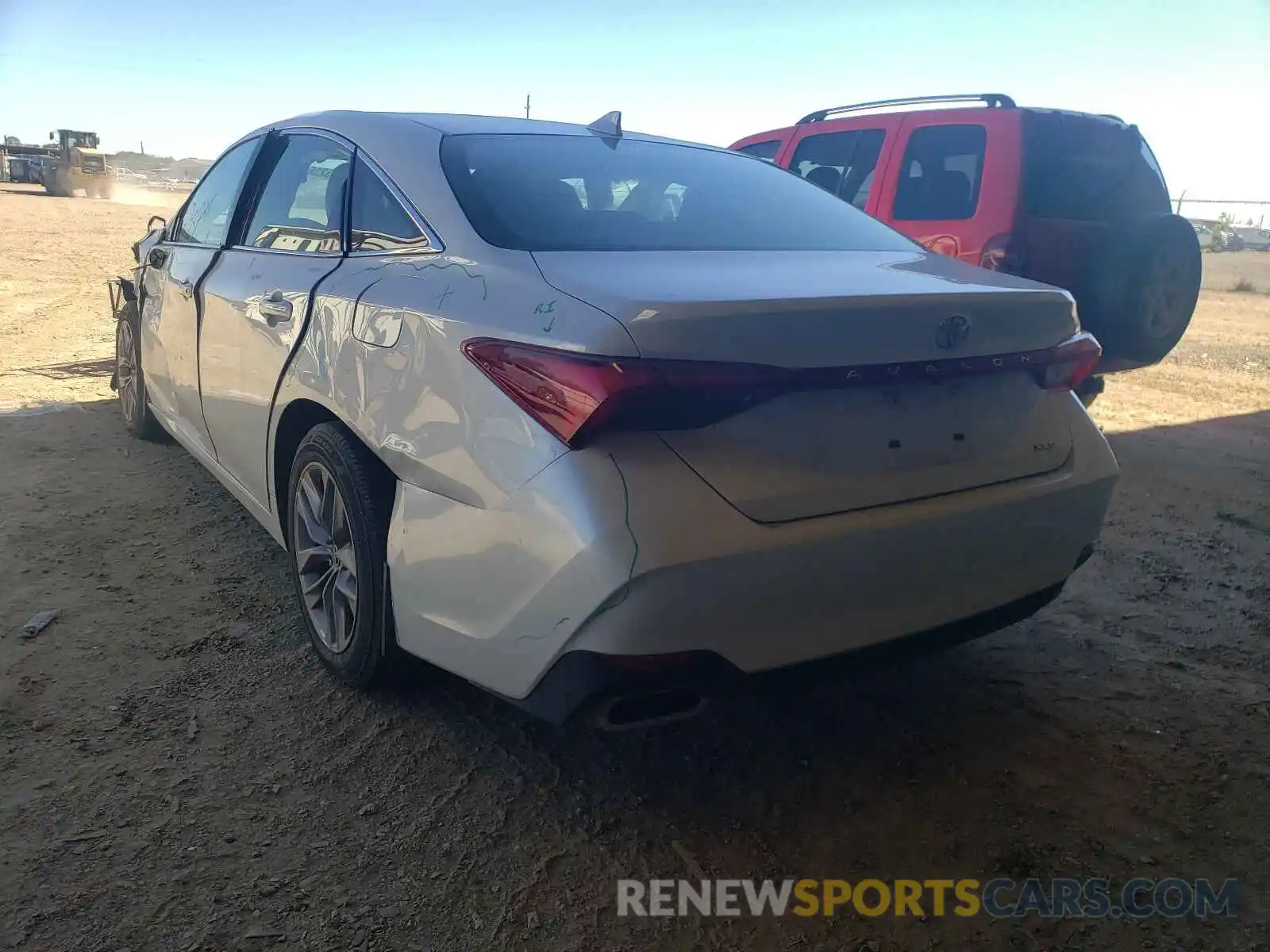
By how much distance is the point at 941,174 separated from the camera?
549cm

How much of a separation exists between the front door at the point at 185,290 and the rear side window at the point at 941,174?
3571 mm

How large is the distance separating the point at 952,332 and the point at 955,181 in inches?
148

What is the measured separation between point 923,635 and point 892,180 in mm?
4286

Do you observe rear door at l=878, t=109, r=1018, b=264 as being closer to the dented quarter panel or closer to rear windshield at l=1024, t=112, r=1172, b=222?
rear windshield at l=1024, t=112, r=1172, b=222

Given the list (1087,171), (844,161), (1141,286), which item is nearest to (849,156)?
(844,161)

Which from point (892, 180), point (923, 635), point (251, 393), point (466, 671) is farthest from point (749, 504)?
point (892, 180)

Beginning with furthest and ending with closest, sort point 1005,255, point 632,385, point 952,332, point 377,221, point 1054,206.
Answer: point 1054,206
point 1005,255
point 377,221
point 952,332
point 632,385

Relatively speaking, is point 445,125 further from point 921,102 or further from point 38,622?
point 921,102

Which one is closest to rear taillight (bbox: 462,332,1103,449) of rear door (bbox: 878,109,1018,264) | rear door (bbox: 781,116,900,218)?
rear door (bbox: 878,109,1018,264)

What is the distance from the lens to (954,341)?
2.04 m

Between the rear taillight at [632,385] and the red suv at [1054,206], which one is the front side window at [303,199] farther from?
the red suv at [1054,206]

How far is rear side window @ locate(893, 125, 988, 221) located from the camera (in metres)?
5.23

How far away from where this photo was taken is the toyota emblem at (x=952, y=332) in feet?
6.62

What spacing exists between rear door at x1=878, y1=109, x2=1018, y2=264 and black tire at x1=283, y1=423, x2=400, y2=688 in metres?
3.20
